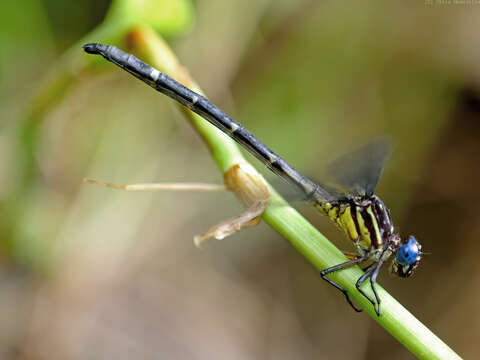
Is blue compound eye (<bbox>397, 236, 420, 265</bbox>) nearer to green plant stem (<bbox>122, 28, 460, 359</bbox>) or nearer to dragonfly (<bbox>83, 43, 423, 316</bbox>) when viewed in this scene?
dragonfly (<bbox>83, 43, 423, 316</bbox>)

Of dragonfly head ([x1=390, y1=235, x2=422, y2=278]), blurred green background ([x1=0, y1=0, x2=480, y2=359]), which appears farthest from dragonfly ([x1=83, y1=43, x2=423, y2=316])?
blurred green background ([x1=0, y1=0, x2=480, y2=359])

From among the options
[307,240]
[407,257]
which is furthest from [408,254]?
[307,240]

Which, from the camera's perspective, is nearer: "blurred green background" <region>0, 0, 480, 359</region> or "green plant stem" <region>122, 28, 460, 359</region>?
"green plant stem" <region>122, 28, 460, 359</region>

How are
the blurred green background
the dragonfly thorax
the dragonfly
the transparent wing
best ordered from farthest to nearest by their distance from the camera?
the blurred green background, the transparent wing, the dragonfly thorax, the dragonfly

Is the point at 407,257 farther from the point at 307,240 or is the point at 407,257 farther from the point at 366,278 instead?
the point at 307,240

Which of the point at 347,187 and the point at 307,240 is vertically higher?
the point at 347,187

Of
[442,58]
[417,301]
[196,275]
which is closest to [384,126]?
[442,58]

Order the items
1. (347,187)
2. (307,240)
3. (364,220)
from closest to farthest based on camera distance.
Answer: (307,240) < (364,220) < (347,187)

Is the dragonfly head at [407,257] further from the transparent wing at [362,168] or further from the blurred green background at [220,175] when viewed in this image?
the blurred green background at [220,175]
